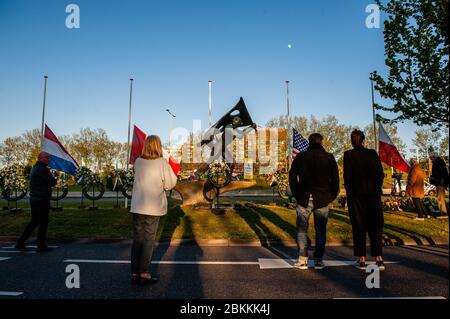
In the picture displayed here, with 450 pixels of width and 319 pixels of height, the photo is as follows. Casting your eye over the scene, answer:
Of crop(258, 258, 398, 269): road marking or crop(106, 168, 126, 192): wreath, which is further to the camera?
crop(106, 168, 126, 192): wreath

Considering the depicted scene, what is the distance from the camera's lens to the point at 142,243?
13.8 feet

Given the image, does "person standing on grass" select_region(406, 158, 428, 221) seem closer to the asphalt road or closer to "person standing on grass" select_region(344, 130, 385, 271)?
the asphalt road

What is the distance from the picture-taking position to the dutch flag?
12078 millimetres

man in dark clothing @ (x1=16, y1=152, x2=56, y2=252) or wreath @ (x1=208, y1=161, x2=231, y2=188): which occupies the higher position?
wreath @ (x1=208, y1=161, x2=231, y2=188)

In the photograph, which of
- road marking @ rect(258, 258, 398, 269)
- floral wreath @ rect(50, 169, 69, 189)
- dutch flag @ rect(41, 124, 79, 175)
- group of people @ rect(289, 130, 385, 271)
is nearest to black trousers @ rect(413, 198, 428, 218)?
road marking @ rect(258, 258, 398, 269)

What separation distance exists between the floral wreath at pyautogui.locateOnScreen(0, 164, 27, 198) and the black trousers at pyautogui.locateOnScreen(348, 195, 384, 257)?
13703mm

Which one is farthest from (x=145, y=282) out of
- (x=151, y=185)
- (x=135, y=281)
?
(x=151, y=185)

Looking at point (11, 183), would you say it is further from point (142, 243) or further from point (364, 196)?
point (364, 196)

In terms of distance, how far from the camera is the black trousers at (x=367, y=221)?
15.5ft

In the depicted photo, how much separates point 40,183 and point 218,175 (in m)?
6.80

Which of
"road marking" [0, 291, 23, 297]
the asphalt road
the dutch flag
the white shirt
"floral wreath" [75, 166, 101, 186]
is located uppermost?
the dutch flag

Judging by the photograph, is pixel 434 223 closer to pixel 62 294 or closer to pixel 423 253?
pixel 423 253

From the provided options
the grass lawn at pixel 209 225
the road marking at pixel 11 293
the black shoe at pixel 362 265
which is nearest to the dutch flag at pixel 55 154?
the grass lawn at pixel 209 225
